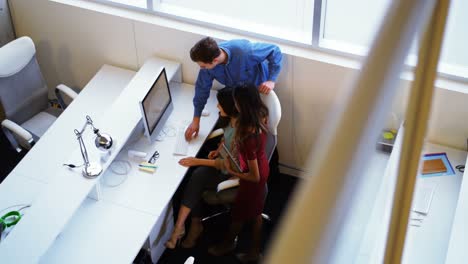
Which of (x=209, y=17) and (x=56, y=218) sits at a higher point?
(x=209, y=17)

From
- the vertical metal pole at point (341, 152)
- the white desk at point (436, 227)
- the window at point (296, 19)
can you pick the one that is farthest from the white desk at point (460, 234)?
the vertical metal pole at point (341, 152)

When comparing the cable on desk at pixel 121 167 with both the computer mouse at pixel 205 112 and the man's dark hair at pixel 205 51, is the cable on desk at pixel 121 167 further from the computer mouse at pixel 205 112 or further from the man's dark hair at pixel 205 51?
the man's dark hair at pixel 205 51

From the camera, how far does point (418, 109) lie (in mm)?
329

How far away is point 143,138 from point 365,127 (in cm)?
368

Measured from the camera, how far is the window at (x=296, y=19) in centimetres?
376

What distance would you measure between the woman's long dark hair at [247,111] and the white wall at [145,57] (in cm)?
60

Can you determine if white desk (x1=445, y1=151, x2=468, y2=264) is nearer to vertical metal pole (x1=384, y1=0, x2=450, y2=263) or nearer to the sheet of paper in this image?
the sheet of paper

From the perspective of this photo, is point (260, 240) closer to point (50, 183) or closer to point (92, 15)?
point (50, 183)

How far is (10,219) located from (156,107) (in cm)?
107

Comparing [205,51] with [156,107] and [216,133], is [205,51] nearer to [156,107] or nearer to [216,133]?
[156,107]

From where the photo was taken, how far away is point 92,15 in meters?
4.35

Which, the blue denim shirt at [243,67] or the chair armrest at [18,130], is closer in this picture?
the blue denim shirt at [243,67]

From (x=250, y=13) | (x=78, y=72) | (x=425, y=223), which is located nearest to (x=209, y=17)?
(x=250, y=13)

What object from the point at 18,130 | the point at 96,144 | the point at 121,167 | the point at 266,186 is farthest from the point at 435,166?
the point at 18,130
